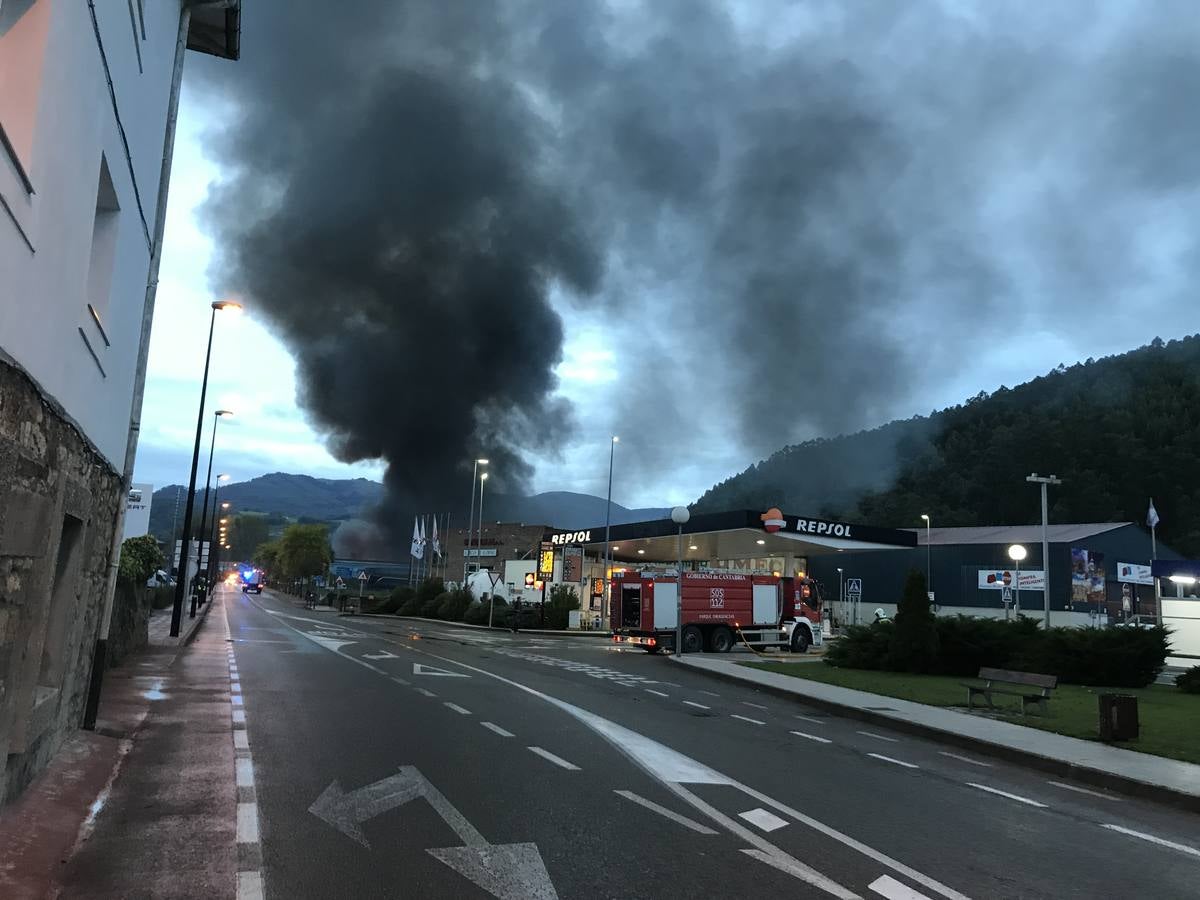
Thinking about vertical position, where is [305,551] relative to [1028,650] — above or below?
above

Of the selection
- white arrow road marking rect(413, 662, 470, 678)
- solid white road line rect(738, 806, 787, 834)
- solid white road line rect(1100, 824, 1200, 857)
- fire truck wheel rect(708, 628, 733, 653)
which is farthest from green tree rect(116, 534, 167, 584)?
solid white road line rect(1100, 824, 1200, 857)

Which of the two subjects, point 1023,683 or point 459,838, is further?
point 1023,683

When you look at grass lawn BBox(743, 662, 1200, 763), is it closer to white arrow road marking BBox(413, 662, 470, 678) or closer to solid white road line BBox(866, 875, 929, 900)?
solid white road line BBox(866, 875, 929, 900)

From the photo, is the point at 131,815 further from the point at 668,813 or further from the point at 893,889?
the point at 893,889

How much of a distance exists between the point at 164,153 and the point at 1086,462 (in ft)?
362

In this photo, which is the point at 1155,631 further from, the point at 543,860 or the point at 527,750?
the point at 543,860

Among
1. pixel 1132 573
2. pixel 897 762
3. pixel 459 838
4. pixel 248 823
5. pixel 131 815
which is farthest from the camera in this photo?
pixel 1132 573

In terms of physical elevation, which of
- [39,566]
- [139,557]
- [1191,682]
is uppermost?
[139,557]

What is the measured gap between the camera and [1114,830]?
25.6 ft

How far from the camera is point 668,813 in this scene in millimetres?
7312

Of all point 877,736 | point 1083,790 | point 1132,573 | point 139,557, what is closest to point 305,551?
point 1132,573

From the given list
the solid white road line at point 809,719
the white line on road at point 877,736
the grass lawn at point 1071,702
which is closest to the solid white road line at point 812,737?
the white line on road at point 877,736

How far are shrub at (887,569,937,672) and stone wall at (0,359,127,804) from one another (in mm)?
19614

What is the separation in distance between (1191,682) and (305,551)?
130 m
